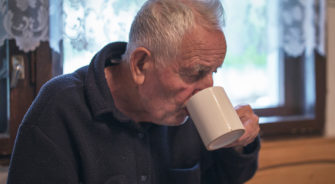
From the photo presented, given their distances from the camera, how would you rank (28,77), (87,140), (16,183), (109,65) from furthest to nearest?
1. (28,77)
2. (109,65)
3. (87,140)
4. (16,183)

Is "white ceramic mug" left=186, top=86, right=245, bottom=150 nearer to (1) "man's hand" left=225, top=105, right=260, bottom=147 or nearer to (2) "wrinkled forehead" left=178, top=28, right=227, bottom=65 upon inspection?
(2) "wrinkled forehead" left=178, top=28, right=227, bottom=65

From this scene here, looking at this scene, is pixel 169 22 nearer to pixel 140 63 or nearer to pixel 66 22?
pixel 140 63

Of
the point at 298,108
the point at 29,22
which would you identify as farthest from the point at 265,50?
the point at 29,22

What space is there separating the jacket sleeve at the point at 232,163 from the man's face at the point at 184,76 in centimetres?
28

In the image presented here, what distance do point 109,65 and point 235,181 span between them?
0.57m

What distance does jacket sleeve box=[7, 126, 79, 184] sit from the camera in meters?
0.77

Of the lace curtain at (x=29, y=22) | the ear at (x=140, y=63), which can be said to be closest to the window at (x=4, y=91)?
the lace curtain at (x=29, y=22)

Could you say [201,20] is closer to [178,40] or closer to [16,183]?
[178,40]

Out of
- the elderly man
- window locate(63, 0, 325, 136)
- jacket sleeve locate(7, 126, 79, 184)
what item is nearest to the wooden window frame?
window locate(63, 0, 325, 136)

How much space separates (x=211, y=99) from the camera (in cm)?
79

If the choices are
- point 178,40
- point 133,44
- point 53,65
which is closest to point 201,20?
point 178,40

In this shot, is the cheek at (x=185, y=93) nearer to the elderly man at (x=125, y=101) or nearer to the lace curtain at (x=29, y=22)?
the elderly man at (x=125, y=101)

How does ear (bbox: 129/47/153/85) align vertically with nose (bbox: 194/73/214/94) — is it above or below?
above

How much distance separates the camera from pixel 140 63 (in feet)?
2.85
